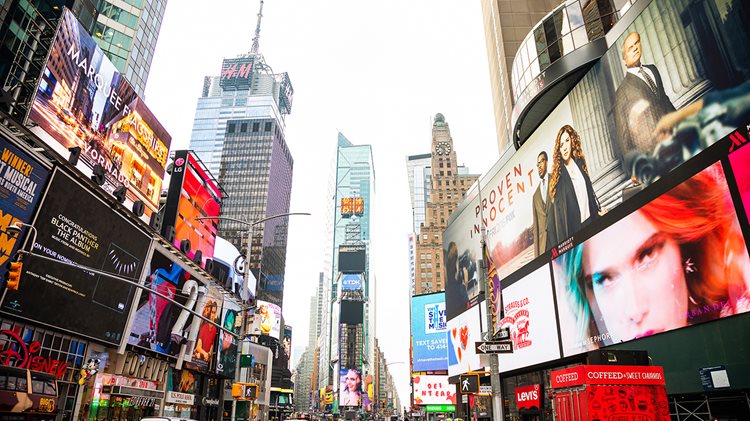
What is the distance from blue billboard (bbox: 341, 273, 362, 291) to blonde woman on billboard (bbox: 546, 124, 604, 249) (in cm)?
14186

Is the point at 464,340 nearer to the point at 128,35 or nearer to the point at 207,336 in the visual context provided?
the point at 207,336

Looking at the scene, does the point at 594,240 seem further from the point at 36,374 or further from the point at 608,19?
the point at 36,374

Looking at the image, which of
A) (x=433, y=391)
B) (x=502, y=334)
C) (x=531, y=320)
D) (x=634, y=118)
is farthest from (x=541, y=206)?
(x=433, y=391)

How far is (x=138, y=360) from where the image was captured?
117ft

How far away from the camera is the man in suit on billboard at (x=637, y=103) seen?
20047 millimetres

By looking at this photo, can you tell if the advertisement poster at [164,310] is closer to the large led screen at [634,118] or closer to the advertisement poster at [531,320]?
the advertisement poster at [531,320]

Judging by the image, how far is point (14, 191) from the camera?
820 inches

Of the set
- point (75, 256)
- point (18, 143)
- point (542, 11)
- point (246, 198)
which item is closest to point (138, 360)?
point (75, 256)

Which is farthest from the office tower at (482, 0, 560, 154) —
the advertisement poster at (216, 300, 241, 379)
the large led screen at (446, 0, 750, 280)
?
the advertisement poster at (216, 300, 241, 379)

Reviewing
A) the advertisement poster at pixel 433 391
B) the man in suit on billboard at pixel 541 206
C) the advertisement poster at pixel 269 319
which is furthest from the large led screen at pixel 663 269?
the advertisement poster at pixel 269 319

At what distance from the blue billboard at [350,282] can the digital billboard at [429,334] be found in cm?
9828

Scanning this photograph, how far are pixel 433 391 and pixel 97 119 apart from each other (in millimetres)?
51064

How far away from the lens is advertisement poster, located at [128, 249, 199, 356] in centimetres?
3409

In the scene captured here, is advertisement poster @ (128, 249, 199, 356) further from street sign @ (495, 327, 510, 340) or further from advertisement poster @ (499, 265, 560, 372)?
street sign @ (495, 327, 510, 340)
